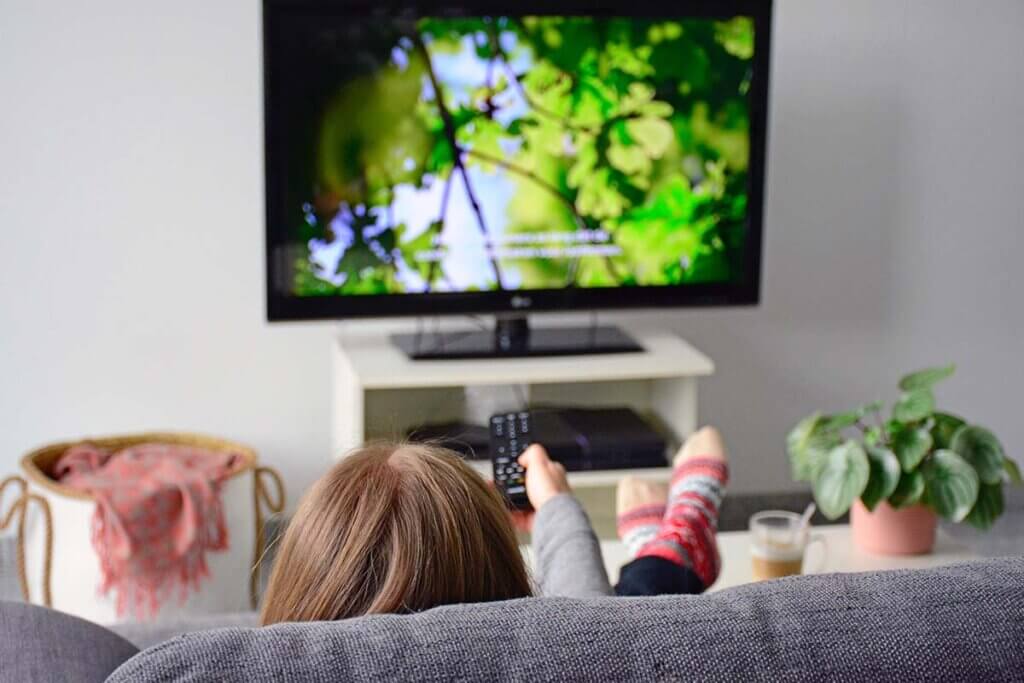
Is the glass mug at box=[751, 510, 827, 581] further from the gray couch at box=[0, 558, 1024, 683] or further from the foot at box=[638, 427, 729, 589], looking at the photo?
the gray couch at box=[0, 558, 1024, 683]

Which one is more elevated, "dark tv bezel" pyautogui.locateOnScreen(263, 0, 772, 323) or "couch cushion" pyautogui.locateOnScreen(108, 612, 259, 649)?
"dark tv bezel" pyautogui.locateOnScreen(263, 0, 772, 323)

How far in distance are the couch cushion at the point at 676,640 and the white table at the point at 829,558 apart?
130 centimetres

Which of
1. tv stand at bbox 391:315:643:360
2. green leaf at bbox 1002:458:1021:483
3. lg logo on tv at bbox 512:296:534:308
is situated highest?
lg logo on tv at bbox 512:296:534:308

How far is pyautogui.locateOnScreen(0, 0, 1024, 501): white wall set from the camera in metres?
3.23

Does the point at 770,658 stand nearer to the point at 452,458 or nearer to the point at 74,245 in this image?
the point at 452,458

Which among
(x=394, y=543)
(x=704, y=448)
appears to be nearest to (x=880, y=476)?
(x=704, y=448)

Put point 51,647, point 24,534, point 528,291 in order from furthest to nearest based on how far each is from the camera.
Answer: point 528,291, point 24,534, point 51,647

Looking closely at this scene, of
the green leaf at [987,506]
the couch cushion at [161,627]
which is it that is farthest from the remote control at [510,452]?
the green leaf at [987,506]

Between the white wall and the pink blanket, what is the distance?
40 centimetres

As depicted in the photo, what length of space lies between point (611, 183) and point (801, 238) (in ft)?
2.29

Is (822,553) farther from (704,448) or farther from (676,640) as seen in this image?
(676,640)

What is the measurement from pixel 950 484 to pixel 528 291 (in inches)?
45.2

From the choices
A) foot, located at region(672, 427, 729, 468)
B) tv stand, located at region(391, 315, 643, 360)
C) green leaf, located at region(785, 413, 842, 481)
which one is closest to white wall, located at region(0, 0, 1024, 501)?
tv stand, located at region(391, 315, 643, 360)

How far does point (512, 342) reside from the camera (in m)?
3.27
